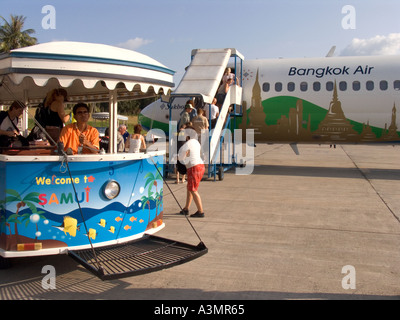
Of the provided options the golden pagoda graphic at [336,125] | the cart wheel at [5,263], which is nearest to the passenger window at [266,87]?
the golden pagoda graphic at [336,125]

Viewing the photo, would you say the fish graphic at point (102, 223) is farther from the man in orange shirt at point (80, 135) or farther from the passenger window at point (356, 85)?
the passenger window at point (356, 85)

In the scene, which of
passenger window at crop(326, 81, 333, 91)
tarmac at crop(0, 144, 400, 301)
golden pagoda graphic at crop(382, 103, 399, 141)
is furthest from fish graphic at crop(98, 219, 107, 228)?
golden pagoda graphic at crop(382, 103, 399, 141)

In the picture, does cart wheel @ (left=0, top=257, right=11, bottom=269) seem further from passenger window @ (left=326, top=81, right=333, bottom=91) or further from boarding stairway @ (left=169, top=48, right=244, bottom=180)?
passenger window @ (left=326, top=81, right=333, bottom=91)

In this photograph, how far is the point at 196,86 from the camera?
14391 millimetres

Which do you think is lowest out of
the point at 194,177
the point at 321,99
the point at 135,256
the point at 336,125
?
the point at 135,256

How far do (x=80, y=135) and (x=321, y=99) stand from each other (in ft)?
38.6

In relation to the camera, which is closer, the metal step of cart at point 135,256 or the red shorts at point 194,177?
the metal step of cart at point 135,256

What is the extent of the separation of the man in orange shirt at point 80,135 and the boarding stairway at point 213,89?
724 cm

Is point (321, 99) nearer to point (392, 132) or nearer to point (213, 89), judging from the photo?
point (392, 132)

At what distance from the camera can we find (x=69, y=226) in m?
5.54

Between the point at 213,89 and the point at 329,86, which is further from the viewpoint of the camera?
the point at 329,86

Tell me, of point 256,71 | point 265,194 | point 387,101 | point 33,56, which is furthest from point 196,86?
point 33,56

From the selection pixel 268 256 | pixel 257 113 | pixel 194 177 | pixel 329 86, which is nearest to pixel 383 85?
pixel 329 86

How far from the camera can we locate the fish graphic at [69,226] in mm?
5508
